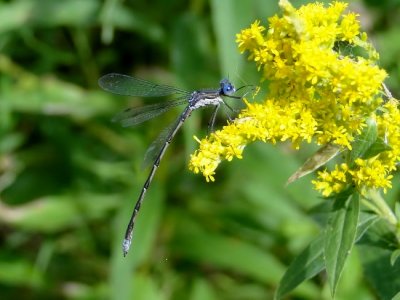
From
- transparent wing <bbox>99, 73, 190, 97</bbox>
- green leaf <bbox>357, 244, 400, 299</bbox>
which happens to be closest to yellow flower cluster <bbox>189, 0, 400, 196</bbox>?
green leaf <bbox>357, 244, 400, 299</bbox>

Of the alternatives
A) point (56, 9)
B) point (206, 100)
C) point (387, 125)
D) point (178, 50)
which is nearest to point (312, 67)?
point (387, 125)

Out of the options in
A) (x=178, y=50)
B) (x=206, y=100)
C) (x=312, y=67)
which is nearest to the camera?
(x=312, y=67)

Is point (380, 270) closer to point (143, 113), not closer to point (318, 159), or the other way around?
point (318, 159)

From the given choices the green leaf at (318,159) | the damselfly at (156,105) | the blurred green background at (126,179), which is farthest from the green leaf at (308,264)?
the blurred green background at (126,179)

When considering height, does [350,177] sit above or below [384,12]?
below

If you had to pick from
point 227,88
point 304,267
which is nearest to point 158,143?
point 227,88

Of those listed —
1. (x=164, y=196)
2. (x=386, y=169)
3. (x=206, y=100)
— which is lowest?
(x=386, y=169)

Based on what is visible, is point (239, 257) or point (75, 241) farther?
point (75, 241)

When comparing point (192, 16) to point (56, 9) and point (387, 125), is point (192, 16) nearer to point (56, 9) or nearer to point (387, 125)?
point (56, 9)
